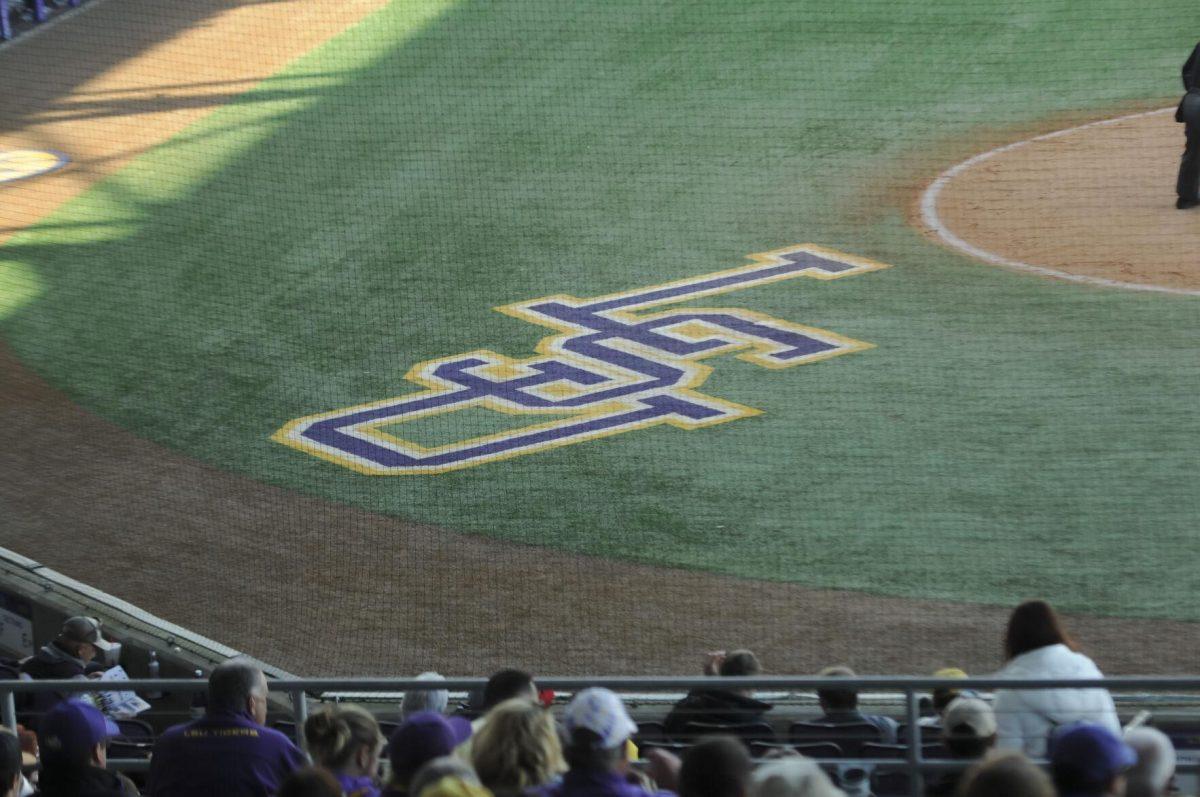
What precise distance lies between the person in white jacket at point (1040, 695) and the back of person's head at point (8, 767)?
2.64 metres

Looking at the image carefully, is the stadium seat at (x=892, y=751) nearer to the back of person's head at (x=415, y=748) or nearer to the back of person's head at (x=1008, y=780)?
the back of person's head at (x=415, y=748)

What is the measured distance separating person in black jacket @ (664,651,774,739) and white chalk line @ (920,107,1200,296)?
25.8ft

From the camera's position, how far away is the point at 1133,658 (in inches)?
312

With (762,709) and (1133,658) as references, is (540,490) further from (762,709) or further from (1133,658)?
(762,709)

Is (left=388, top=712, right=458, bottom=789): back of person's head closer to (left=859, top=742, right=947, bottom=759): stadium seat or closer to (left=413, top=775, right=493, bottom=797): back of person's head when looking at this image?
(left=413, top=775, right=493, bottom=797): back of person's head

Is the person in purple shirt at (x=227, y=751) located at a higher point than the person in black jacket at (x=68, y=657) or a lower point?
higher

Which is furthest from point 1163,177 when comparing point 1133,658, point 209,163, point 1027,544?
point 209,163

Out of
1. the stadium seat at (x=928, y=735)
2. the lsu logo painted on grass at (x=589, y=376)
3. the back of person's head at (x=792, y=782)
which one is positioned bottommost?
the lsu logo painted on grass at (x=589, y=376)

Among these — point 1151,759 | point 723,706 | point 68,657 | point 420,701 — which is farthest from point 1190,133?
point 1151,759

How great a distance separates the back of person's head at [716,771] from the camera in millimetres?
3469

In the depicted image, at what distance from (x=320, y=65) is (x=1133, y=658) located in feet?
46.7

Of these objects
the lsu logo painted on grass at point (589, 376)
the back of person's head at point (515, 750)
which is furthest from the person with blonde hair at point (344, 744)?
the lsu logo painted on grass at point (589, 376)

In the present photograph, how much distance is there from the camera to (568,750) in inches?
150

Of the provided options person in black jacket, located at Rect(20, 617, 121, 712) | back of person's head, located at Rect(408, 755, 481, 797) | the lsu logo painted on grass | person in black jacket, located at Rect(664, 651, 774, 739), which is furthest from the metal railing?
the lsu logo painted on grass
